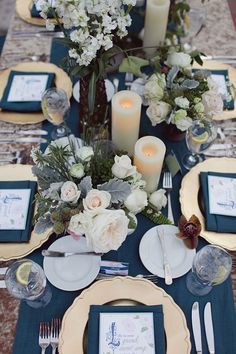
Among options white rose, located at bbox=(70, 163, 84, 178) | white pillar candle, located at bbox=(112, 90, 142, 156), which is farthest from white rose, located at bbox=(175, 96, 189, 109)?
white rose, located at bbox=(70, 163, 84, 178)

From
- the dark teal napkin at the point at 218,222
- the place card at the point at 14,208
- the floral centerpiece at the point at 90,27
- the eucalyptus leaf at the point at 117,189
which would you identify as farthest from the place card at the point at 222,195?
the place card at the point at 14,208

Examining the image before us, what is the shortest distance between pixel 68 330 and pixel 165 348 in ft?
0.91

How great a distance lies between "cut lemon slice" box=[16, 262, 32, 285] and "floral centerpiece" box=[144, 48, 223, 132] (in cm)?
67

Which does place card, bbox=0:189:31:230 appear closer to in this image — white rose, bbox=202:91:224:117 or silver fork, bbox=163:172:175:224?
silver fork, bbox=163:172:175:224

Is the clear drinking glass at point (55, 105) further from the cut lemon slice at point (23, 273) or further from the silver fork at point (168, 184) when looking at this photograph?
the cut lemon slice at point (23, 273)

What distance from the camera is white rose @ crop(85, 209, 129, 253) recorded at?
923 mm

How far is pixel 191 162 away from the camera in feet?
4.82

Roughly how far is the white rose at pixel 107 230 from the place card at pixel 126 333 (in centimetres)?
24

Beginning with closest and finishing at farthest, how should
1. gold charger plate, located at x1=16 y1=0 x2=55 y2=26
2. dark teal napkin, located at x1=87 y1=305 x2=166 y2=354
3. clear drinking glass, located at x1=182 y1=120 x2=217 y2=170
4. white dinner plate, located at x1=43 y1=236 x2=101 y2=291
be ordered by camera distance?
dark teal napkin, located at x1=87 y1=305 x2=166 y2=354 → white dinner plate, located at x1=43 y1=236 x2=101 y2=291 → clear drinking glass, located at x1=182 y1=120 x2=217 y2=170 → gold charger plate, located at x1=16 y1=0 x2=55 y2=26

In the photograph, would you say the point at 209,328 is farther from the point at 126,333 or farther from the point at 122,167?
the point at 122,167

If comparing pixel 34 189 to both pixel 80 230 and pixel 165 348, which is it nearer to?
pixel 80 230

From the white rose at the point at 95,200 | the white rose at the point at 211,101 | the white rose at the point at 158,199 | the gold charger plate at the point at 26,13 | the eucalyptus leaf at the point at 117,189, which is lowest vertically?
the white rose at the point at 95,200

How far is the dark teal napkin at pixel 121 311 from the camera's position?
3.36ft

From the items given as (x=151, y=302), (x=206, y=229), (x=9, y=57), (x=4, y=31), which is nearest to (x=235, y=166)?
(x=206, y=229)
